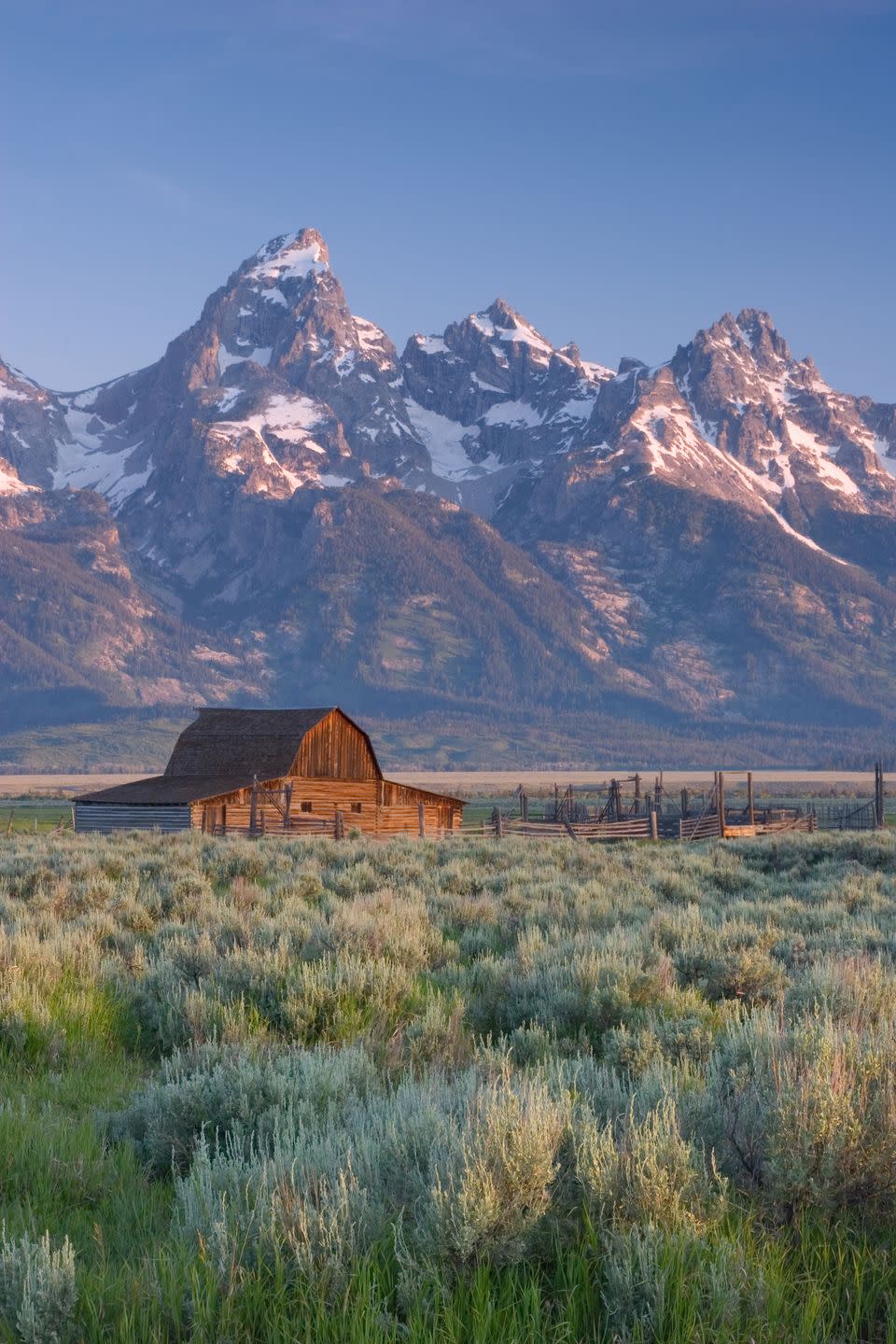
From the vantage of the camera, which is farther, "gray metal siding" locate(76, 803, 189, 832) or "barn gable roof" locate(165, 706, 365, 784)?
"barn gable roof" locate(165, 706, 365, 784)

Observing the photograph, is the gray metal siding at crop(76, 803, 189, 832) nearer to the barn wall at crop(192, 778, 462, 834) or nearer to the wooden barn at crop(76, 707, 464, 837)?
the wooden barn at crop(76, 707, 464, 837)

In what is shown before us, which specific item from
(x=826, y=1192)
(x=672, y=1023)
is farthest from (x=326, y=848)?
(x=826, y=1192)

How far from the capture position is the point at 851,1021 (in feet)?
21.5

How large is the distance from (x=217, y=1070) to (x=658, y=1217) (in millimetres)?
2687

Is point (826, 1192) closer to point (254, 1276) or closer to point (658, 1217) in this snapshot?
point (658, 1217)

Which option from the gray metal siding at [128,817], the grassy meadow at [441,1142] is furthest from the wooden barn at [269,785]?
the grassy meadow at [441,1142]

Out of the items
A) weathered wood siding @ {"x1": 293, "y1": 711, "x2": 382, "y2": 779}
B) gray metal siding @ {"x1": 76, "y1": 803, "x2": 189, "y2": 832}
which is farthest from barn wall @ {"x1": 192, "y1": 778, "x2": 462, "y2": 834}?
gray metal siding @ {"x1": 76, "y1": 803, "x2": 189, "y2": 832}

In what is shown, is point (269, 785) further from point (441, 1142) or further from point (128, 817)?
point (441, 1142)

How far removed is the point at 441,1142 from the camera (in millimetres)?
4387

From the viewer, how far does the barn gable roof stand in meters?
48.3

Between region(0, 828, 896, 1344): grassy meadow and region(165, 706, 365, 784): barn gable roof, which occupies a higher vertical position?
region(165, 706, 365, 784): barn gable roof

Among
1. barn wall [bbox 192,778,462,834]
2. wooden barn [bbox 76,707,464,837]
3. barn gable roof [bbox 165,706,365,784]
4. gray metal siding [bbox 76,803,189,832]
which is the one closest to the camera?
barn wall [bbox 192,778,462,834]

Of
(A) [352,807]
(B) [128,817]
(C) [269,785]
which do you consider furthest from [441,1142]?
(A) [352,807]

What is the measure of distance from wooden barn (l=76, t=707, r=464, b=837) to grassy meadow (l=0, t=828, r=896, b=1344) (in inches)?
1293
